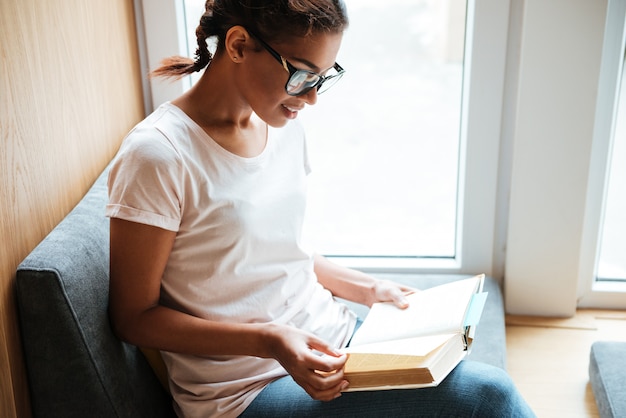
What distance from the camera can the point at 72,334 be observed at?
101 centimetres

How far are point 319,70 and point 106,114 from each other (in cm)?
56

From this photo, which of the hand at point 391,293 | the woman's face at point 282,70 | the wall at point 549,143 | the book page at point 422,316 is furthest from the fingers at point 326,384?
the wall at point 549,143

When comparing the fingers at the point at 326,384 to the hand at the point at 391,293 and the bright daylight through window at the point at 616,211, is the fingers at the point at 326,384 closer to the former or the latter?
the hand at the point at 391,293

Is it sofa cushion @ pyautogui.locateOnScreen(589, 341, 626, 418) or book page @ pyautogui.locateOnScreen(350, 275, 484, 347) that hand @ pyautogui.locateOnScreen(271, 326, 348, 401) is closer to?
book page @ pyautogui.locateOnScreen(350, 275, 484, 347)

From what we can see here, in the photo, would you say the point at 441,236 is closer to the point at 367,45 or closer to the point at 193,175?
the point at 367,45

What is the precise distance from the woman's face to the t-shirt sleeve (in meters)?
0.17

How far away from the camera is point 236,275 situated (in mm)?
1172

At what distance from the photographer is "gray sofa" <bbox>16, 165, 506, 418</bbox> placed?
100 cm

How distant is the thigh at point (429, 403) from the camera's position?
3.57ft

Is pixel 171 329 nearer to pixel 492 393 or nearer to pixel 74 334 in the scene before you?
pixel 74 334

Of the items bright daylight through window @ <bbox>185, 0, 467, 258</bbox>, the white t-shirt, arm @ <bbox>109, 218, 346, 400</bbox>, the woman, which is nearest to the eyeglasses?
the woman

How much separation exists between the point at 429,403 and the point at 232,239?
41 cm

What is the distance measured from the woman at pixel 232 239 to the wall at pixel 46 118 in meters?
0.14

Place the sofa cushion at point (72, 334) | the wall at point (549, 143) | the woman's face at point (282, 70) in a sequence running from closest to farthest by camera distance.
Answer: the sofa cushion at point (72, 334) < the woman's face at point (282, 70) < the wall at point (549, 143)
